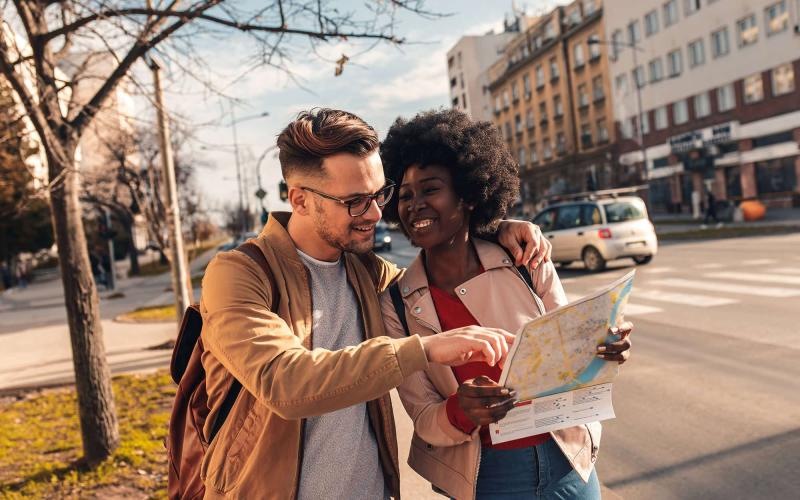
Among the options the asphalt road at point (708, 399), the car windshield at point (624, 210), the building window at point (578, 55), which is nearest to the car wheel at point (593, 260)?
the car windshield at point (624, 210)

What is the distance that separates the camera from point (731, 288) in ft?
35.7

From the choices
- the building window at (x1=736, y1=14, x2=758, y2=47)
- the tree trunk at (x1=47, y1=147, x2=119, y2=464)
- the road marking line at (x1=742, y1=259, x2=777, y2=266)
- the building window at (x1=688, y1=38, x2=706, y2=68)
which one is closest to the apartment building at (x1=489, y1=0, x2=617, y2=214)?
the building window at (x1=688, y1=38, x2=706, y2=68)

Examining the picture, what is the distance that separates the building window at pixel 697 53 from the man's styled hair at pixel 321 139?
38384mm

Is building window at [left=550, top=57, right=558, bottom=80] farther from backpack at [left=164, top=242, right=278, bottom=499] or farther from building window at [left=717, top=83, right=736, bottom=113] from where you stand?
backpack at [left=164, top=242, right=278, bottom=499]

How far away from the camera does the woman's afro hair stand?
7.61ft

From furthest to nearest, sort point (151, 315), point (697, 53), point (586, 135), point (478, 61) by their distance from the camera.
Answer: point (478, 61) < point (586, 135) < point (697, 53) < point (151, 315)

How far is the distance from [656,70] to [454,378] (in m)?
41.9

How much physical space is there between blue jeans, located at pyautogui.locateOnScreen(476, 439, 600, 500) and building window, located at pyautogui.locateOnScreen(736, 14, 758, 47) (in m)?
35.3

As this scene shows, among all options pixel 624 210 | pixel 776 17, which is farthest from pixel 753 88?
pixel 624 210

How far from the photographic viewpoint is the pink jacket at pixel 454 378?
1.99 metres

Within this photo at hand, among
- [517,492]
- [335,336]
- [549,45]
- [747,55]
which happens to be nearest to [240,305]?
[335,336]

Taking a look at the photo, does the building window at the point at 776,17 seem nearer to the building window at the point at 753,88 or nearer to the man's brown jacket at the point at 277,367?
the building window at the point at 753,88

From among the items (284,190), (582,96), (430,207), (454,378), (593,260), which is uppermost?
(582,96)

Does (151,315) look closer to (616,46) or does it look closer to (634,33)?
(634,33)
